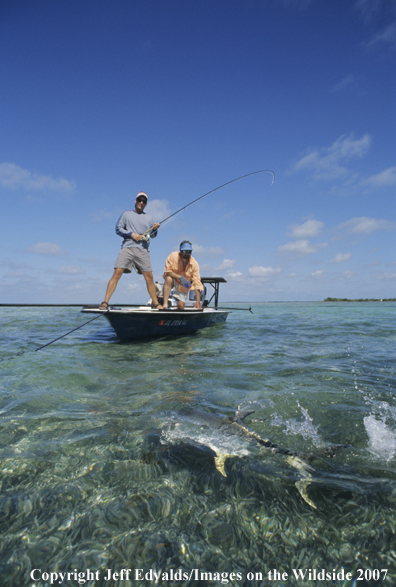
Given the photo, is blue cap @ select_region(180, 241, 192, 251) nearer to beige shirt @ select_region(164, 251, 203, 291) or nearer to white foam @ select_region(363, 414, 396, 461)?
beige shirt @ select_region(164, 251, 203, 291)

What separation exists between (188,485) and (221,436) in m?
0.71

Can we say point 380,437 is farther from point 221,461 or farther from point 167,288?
point 167,288

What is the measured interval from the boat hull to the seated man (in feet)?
2.38

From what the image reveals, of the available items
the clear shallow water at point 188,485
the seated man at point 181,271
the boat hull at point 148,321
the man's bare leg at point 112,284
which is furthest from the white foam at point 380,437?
the seated man at point 181,271

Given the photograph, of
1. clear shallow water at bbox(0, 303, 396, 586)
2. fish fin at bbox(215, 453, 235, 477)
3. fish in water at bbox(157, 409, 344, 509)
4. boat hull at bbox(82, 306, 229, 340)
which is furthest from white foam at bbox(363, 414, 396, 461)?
boat hull at bbox(82, 306, 229, 340)

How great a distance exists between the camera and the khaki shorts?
7.48 m

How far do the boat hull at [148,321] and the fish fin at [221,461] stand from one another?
5.14 m

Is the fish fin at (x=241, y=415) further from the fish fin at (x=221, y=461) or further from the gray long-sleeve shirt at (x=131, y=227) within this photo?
the gray long-sleeve shirt at (x=131, y=227)

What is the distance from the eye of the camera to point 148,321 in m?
7.62

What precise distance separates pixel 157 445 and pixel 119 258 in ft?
18.7

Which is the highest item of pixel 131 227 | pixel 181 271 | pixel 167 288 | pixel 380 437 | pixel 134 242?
pixel 131 227

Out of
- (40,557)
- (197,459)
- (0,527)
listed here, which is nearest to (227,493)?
(197,459)

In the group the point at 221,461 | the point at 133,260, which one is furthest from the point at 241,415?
the point at 133,260

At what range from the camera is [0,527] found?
64.0 inches
